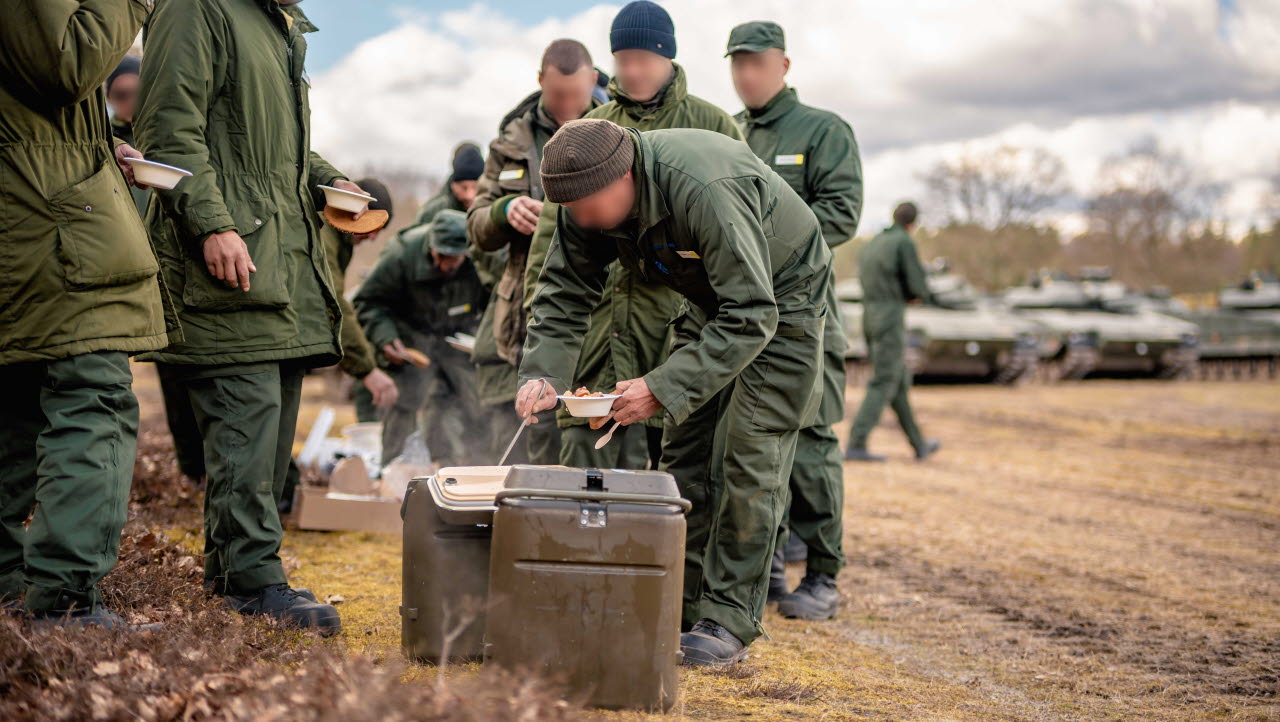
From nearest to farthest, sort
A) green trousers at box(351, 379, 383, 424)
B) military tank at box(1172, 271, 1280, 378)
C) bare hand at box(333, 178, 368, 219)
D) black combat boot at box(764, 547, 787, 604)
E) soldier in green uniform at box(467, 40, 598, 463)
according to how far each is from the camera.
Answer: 1. bare hand at box(333, 178, 368, 219)
2. soldier in green uniform at box(467, 40, 598, 463)
3. black combat boot at box(764, 547, 787, 604)
4. green trousers at box(351, 379, 383, 424)
5. military tank at box(1172, 271, 1280, 378)

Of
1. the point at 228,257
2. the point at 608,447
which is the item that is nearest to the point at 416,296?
the point at 608,447

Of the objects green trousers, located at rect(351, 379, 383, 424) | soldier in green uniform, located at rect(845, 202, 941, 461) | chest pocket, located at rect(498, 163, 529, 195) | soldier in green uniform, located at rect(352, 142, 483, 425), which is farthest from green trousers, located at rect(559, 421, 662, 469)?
soldier in green uniform, located at rect(845, 202, 941, 461)

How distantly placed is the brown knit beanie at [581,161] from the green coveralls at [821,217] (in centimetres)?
169

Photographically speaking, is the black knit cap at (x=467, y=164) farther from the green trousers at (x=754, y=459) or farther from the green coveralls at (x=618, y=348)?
the green trousers at (x=754, y=459)

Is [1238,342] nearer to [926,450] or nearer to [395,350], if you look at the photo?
[926,450]

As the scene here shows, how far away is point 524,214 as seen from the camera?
4301 millimetres

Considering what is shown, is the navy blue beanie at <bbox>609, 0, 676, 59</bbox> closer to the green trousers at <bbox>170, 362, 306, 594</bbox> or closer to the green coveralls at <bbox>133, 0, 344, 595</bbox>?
the green coveralls at <bbox>133, 0, 344, 595</bbox>

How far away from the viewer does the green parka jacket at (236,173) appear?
319 cm

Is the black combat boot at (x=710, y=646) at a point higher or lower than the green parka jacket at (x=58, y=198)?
lower

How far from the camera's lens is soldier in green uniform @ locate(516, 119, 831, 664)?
118 inches

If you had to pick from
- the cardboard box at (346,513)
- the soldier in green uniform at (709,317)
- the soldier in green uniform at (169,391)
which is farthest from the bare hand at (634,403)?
the cardboard box at (346,513)

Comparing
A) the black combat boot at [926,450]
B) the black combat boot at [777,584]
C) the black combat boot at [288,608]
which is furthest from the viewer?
the black combat boot at [926,450]

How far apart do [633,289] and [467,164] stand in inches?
118

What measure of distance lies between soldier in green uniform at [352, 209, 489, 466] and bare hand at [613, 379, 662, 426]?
10.9 feet
